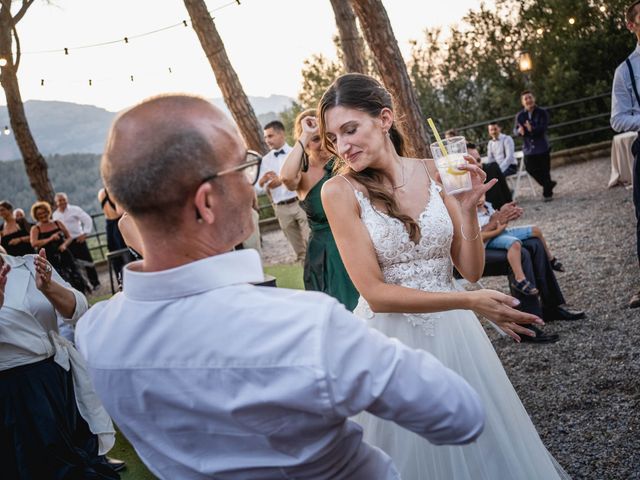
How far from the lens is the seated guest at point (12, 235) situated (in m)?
9.27

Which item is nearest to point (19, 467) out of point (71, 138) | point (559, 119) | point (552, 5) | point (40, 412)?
point (40, 412)

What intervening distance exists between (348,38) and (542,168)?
14.6 ft

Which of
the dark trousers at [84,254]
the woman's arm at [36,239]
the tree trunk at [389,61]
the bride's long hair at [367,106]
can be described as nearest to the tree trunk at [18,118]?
the dark trousers at [84,254]

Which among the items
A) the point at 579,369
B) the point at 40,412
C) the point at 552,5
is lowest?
the point at 579,369

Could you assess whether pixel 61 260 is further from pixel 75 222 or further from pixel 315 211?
pixel 315 211

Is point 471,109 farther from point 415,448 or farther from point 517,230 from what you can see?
point 415,448

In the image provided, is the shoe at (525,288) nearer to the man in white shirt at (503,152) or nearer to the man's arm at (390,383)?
the man's arm at (390,383)

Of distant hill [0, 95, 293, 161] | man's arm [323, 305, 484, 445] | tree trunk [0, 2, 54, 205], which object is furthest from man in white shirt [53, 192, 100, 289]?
distant hill [0, 95, 293, 161]

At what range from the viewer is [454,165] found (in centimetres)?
218

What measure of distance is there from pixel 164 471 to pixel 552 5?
17.8m

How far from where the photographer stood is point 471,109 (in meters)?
17.1

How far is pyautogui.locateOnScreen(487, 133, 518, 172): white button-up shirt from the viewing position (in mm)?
10917

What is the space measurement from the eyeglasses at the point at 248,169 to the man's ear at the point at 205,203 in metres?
0.02

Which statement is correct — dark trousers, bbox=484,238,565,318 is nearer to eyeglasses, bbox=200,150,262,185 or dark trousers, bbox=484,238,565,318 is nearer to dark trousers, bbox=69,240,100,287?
eyeglasses, bbox=200,150,262,185
